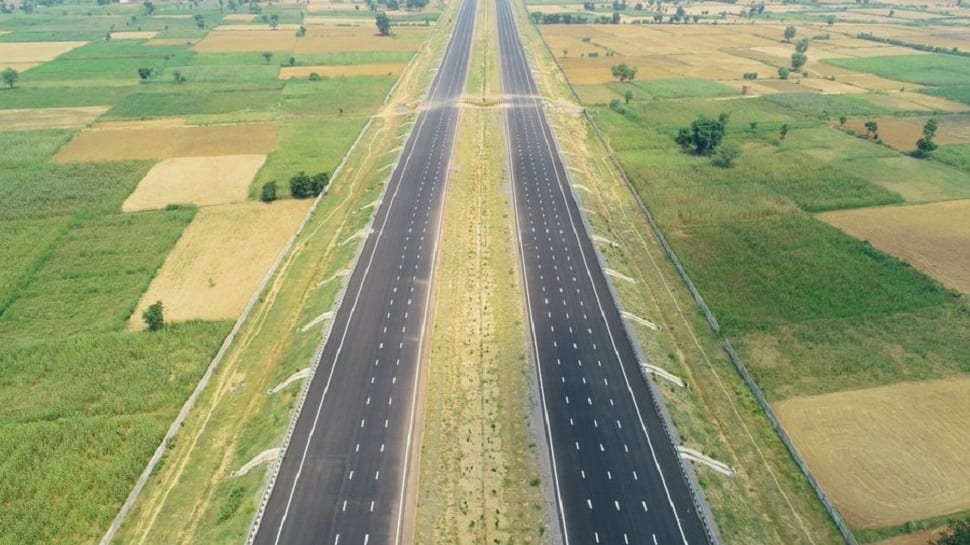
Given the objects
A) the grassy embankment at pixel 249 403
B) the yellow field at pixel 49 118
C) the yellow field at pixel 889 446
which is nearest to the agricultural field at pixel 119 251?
the yellow field at pixel 49 118

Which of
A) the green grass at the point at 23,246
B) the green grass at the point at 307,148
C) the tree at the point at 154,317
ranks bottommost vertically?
the tree at the point at 154,317

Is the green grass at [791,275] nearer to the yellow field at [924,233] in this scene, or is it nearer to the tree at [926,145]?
the yellow field at [924,233]

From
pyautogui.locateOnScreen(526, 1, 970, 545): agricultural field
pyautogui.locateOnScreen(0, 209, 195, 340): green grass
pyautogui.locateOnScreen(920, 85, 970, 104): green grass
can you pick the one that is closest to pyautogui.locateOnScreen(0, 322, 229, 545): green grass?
pyautogui.locateOnScreen(0, 209, 195, 340): green grass

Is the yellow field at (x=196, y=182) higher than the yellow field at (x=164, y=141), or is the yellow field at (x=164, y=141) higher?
the yellow field at (x=164, y=141)

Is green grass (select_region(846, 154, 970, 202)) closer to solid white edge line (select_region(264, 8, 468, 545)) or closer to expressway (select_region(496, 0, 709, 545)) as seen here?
expressway (select_region(496, 0, 709, 545))

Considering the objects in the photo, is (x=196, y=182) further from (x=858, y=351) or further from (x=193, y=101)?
(x=858, y=351)

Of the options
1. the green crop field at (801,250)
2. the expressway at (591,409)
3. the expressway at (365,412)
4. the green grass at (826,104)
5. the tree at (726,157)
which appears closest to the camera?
the expressway at (365,412)

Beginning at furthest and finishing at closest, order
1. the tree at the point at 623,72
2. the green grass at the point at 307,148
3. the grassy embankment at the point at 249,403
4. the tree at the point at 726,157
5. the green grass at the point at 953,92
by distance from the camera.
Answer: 1. the tree at the point at 623,72
2. the green grass at the point at 953,92
3. the tree at the point at 726,157
4. the green grass at the point at 307,148
5. the grassy embankment at the point at 249,403

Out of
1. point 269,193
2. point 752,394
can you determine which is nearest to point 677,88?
point 269,193

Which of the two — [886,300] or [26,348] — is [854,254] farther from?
[26,348]
